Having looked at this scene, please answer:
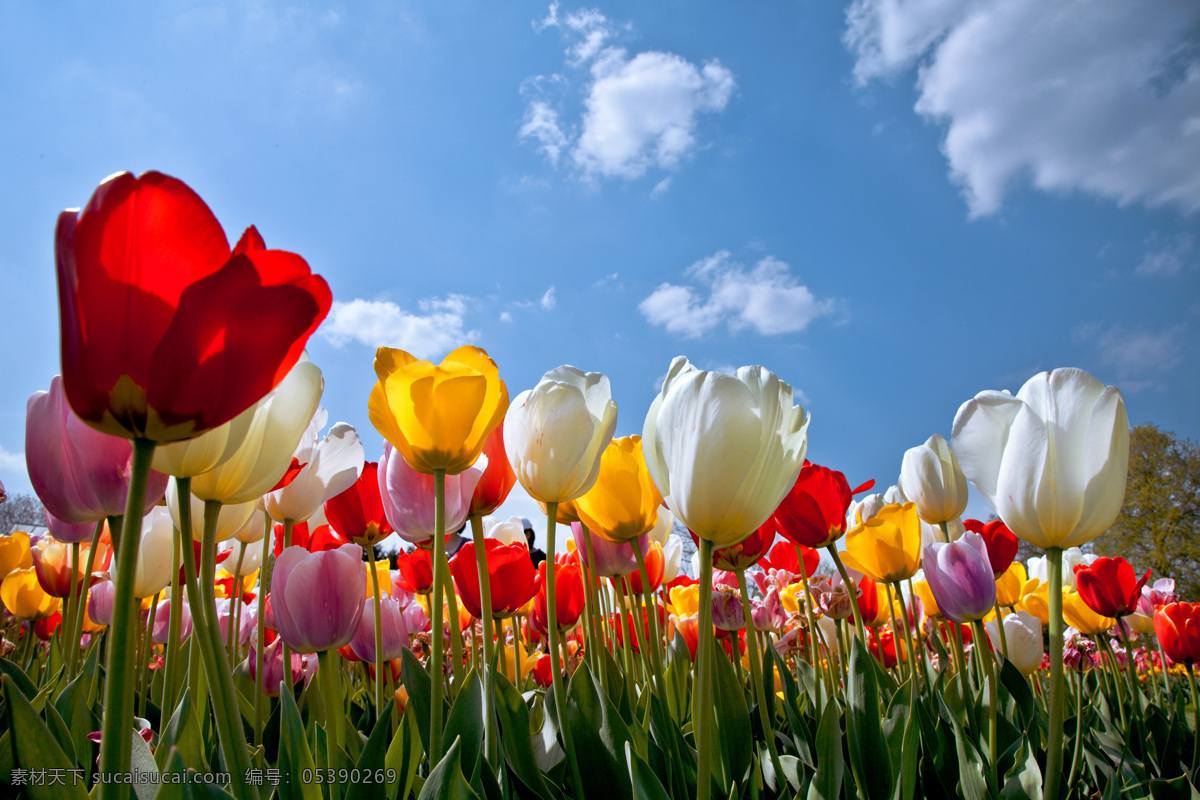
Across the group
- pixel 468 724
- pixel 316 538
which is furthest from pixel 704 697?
pixel 316 538

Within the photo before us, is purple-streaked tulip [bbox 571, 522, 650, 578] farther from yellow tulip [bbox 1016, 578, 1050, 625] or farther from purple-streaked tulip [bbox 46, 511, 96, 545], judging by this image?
yellow tulip [bbox 1016, 578, 1050, 625]

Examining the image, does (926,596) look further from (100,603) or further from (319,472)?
(100,603)

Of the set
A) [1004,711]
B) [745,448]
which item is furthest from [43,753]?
[1004,711]

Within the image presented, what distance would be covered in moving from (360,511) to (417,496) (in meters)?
0.43

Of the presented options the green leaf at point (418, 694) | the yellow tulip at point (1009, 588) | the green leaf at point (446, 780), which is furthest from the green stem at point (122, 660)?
the yellow tulip at point (1009, 588)

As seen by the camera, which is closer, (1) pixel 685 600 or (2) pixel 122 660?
(2) pixel 122 660

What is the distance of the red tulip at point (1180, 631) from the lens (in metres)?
2.43

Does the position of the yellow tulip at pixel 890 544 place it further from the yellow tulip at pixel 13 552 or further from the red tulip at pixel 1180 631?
the yellow tulip at pixel 13 552

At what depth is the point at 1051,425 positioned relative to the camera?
3.03 feet

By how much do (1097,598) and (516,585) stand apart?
1999 mm

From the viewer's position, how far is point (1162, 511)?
1789 cm

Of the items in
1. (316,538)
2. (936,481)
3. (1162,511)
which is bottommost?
(316,538)

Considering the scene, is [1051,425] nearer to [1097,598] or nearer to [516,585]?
[516,585]

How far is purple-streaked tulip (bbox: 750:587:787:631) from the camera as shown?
Result: 2.38m
